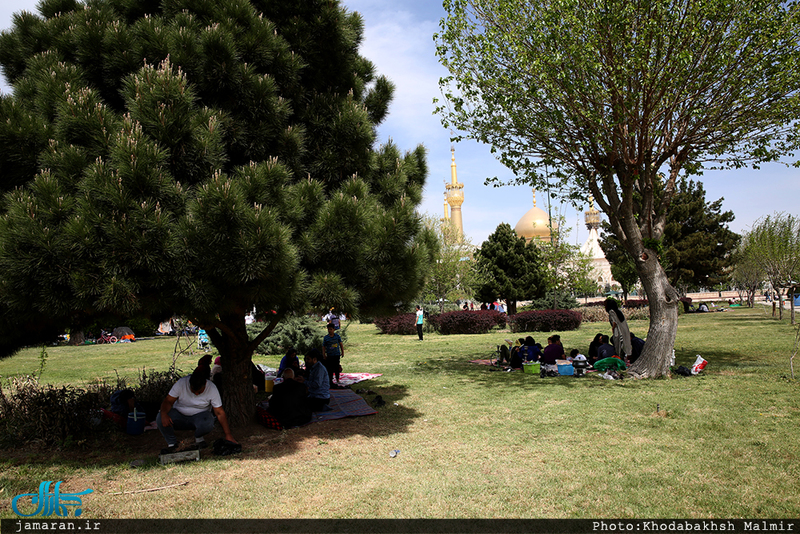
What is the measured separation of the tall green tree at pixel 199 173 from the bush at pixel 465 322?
16.6 metres

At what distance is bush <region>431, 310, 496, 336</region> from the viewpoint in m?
23.8

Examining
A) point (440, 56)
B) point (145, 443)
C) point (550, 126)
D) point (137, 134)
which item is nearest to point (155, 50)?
point (137, 134)

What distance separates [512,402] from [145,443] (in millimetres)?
5705

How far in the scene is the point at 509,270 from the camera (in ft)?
100

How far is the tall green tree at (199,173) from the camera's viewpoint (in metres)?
5.18

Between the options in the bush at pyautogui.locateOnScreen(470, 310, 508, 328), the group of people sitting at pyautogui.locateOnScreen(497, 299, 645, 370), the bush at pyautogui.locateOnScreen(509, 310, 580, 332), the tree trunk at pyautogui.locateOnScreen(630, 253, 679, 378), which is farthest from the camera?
the bush at pyautogui.locateOnScreen(470, 310, 508, 328)

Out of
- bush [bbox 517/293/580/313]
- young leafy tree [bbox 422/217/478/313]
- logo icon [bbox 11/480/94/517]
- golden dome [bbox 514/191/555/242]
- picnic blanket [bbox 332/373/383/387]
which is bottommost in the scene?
picnic blanket [bbox 332/373/383/387]

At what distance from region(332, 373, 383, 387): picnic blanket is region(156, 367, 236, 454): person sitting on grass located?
4445 millimetres

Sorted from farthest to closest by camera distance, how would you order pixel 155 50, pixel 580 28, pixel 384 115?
pixel 580 28 < pixel 384 115 < pixel 155 50

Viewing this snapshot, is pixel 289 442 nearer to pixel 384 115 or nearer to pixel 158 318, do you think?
pixel 158 318

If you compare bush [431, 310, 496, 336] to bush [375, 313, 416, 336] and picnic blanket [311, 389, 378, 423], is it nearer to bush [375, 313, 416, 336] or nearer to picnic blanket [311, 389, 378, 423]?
bush [375, 313, 416, 336]

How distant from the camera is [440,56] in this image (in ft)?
38.4

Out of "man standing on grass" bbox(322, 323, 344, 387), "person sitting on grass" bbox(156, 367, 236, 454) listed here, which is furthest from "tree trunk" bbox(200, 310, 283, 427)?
"man standing on grass" bbox(322, 323, 344, 387)

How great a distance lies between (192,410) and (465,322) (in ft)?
60.3
